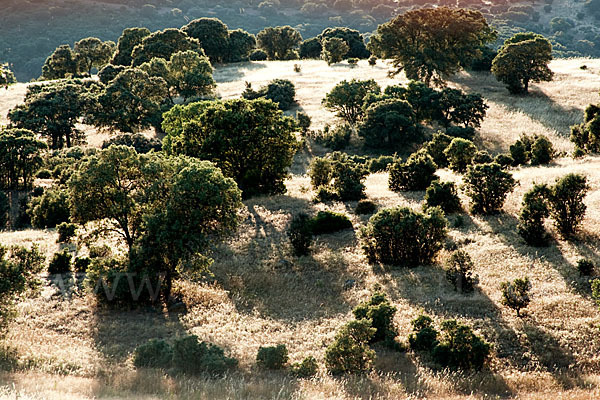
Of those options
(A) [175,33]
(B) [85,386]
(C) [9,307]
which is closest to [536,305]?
(B) [85,386]

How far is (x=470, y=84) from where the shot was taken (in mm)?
75000

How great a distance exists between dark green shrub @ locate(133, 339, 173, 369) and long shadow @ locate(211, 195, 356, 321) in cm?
516

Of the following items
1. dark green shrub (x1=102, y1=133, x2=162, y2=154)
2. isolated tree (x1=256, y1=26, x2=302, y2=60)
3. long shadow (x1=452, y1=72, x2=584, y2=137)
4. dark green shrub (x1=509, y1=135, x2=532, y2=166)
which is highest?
isolated tree (x1=256, y1=26, x2=302, y2=60)

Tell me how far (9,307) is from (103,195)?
6.41 m

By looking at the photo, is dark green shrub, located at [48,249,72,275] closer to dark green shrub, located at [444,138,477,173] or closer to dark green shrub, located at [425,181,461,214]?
dark green shrub, located at [425,181,461,214]

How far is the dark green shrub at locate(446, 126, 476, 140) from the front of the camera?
54.0 metres

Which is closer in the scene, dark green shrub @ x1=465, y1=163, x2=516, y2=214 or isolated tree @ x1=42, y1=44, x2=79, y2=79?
dark green shrub @ x1=465, y1=163, x2=516, y2=214

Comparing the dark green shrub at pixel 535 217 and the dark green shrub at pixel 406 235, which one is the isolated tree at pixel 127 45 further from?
the dark green shrub at pixel 535 217

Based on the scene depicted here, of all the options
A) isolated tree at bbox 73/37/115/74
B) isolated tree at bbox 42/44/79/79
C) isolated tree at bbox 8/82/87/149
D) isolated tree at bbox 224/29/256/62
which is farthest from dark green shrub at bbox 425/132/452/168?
isolated tree at bbox 42/44/79/79

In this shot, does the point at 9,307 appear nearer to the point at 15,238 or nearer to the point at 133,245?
the point at 133,245

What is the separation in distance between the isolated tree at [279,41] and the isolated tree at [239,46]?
6.99 meters

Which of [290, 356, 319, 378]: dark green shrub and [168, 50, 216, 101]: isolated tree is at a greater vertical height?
[168, 50, 216, 101]: isolated tree

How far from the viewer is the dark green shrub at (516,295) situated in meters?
20.6

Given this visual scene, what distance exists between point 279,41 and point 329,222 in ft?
293
